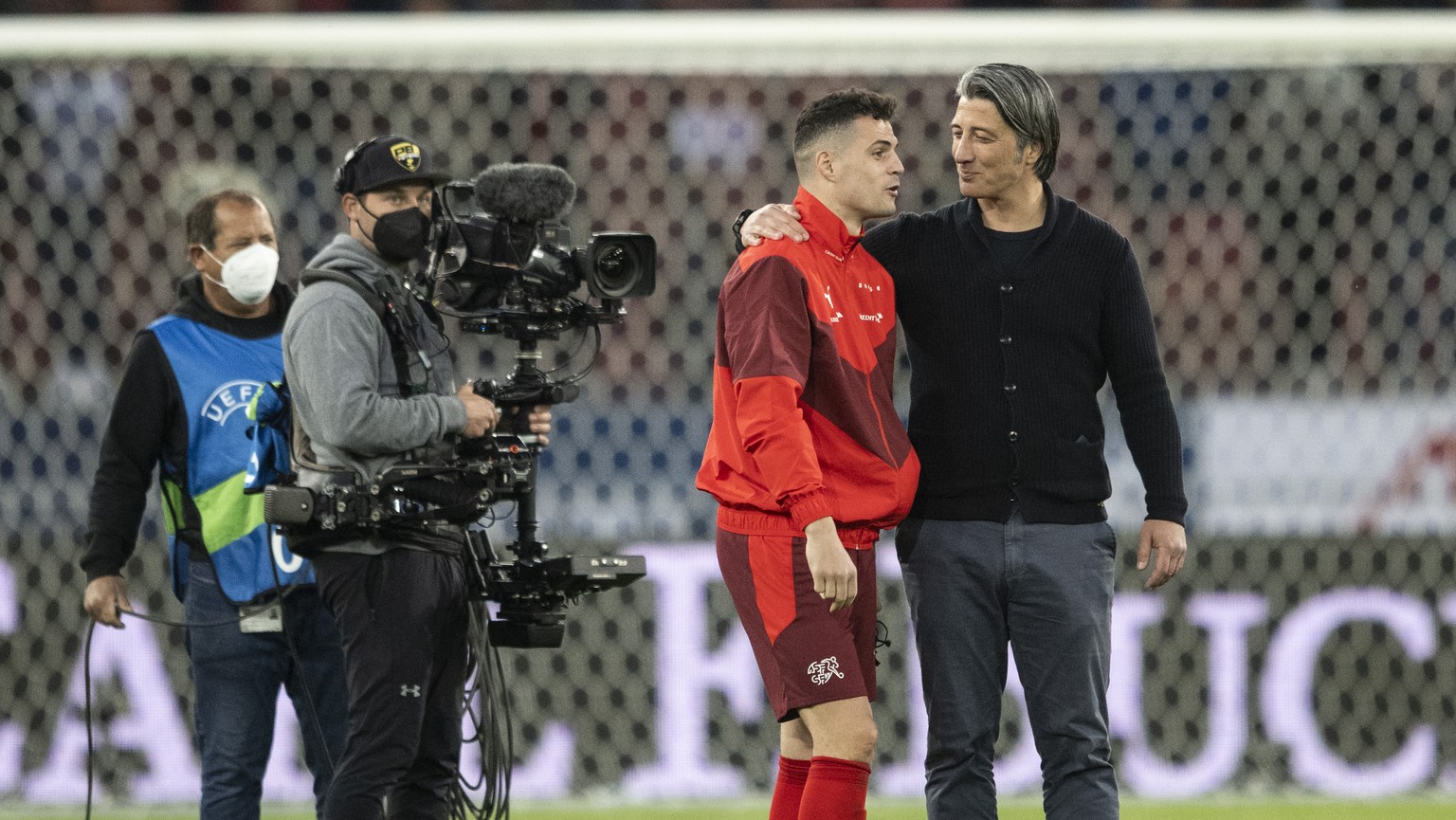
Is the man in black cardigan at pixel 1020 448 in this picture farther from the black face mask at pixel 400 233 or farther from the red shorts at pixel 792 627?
the black face mask at pixel 400 233

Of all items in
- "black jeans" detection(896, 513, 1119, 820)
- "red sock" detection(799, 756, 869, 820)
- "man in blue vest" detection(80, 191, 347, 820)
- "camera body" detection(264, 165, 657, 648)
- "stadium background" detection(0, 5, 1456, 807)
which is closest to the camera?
"red sock" detection(799, 756, 869, 820)

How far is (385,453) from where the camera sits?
10.5ft

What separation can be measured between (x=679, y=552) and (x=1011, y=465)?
229cm

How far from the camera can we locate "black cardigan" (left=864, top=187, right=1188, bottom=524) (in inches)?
122

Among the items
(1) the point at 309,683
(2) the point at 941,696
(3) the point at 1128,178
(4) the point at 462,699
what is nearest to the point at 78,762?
(1) the point at 309,683

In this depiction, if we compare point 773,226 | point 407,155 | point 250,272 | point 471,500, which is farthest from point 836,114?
point 250,272

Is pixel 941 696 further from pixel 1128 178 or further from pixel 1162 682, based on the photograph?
pixel 1128 178

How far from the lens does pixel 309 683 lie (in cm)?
355

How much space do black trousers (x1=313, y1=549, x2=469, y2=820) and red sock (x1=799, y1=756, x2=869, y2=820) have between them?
0.76 m

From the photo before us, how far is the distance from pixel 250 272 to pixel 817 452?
1341 mm

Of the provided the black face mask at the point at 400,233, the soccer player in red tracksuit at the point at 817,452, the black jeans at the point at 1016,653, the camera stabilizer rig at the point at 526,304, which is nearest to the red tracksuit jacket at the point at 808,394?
the soccer player in red tracksuit at the point at 817,452

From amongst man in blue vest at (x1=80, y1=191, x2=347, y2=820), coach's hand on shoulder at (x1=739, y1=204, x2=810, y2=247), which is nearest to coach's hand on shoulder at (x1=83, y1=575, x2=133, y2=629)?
man in blue vest at (x1=80, y1=191, x2=347, y2=820)

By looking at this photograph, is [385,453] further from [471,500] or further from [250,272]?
[250,272]

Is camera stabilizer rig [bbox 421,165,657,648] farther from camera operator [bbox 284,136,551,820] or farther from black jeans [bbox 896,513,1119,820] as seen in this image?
black jeans [bbox 896,513,1119,820]
